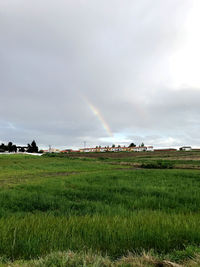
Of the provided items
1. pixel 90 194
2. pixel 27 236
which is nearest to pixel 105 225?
pixel 27 236

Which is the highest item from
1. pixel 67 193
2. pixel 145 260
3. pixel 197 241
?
pixel 145 260

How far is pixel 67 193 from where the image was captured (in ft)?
31.1

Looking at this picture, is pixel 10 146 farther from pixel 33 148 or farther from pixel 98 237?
pixel 98 237

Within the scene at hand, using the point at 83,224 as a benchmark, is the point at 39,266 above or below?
above

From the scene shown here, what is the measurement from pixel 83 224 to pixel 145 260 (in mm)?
1903

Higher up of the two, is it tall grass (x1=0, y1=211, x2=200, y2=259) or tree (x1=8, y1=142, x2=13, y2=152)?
tree (x1=8, y1=142, x2=13, y2=152)

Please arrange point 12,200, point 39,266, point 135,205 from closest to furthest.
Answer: point 39,266 → point 135,205 → point 12,200

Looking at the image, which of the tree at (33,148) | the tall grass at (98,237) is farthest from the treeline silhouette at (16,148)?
the tall grass at (98,237)

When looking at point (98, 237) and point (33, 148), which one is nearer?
point (98, 237)

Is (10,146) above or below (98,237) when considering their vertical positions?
above

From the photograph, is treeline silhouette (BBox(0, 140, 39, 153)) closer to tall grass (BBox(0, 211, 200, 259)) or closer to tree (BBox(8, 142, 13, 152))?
tree (BBox(8, 142, 13, 152))

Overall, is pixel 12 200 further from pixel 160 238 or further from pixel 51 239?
pixel 160 238

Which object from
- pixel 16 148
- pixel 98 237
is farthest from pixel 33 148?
pixel 98 237

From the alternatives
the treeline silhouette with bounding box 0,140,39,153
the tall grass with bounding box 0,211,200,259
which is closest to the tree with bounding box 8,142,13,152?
the treeline silhouette with bounding box 0,140,39,153
